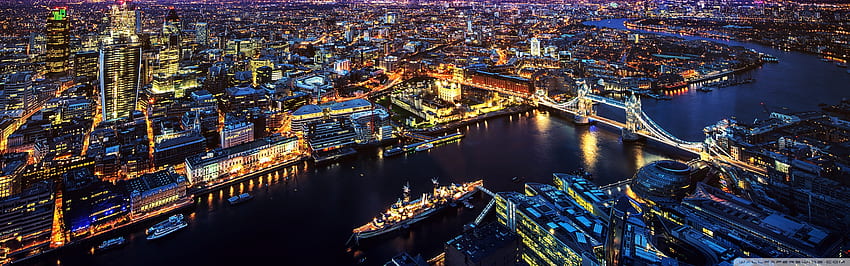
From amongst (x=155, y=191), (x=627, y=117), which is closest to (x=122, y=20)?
(x=155, y=191)

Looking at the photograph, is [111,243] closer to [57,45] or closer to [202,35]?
[57,45]

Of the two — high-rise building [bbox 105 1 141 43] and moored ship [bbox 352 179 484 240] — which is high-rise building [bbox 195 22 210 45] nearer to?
high-rise building [bbox 105 1 141 43]

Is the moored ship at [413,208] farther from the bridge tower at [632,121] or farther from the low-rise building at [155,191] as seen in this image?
the bridge tower at [632,121]

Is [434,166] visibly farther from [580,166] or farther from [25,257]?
[25,257]

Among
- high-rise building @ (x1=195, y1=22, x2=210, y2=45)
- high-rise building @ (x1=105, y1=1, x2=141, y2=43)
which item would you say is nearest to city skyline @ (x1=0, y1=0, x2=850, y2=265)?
high-rise building @ (x1=105, y1=1, x2=141, y2=43)

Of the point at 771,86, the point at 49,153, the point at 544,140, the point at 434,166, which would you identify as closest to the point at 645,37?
the point at 771,86

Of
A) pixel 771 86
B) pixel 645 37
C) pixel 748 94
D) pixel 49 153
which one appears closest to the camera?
pixel 49 153
